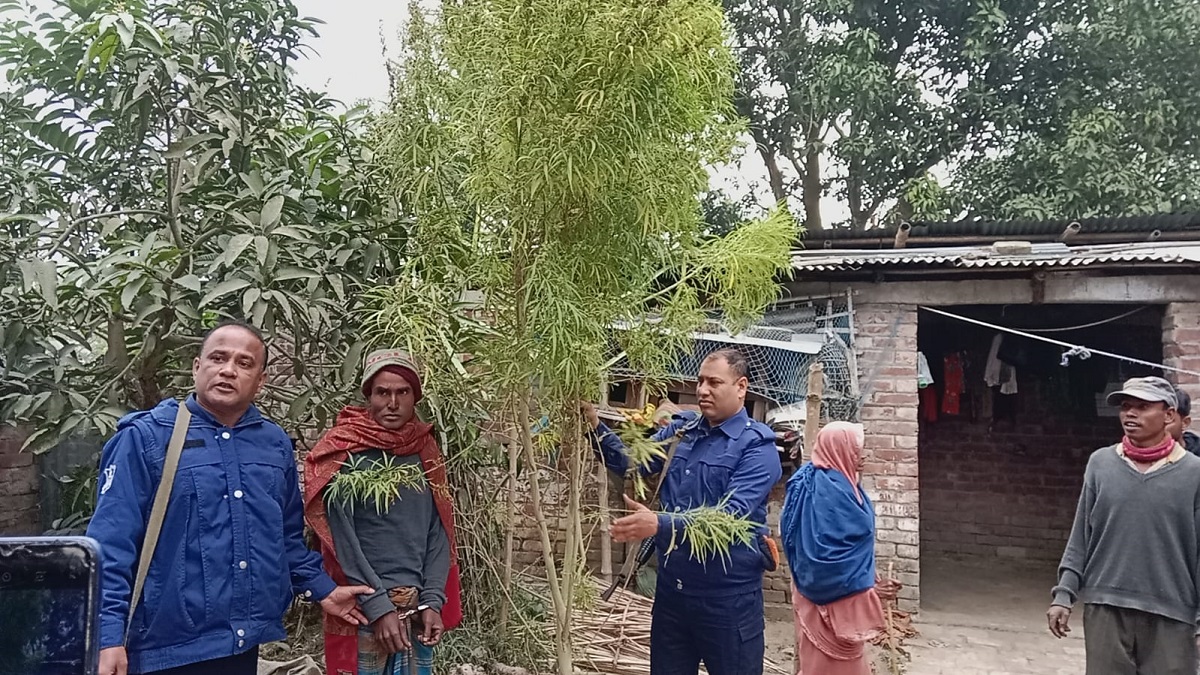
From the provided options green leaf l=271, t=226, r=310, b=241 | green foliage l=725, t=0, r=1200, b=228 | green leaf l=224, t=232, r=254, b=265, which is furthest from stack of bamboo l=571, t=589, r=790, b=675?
green foliage l=725, t=0, r=1200, b=228

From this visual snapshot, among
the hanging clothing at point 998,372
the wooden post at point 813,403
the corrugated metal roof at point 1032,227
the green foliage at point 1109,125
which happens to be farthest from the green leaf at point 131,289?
the green foliage at point 1109,125

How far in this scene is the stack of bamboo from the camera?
4.29 meters

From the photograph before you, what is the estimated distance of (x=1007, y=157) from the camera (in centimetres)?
915

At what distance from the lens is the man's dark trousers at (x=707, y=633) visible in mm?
2822

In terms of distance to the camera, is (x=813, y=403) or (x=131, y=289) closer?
(x=131, y=289)

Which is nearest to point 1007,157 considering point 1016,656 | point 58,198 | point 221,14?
point 1016,656

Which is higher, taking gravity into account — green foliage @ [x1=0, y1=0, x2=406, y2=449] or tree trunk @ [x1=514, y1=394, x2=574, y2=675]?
green foliage @ [x1=0, y1=0, x2=406, y2=449]

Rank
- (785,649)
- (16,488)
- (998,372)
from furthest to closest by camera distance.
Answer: (998,372) < (785,649) < (16,488)

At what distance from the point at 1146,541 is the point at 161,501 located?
339 cm

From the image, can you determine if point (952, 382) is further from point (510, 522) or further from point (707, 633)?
point (707, 633)

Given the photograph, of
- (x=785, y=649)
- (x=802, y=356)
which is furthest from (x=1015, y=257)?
(x=785, y=649)

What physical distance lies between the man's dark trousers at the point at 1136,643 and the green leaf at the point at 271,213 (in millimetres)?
3474

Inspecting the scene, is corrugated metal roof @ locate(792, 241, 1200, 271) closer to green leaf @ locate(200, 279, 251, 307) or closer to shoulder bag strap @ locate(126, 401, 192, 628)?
green leaf @ locate(200, 279, 251, 307)

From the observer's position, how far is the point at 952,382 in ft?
23.2
